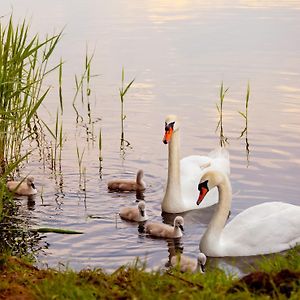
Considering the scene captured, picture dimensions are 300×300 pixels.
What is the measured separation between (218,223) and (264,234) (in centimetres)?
49

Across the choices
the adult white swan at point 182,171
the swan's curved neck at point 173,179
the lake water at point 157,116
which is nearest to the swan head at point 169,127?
the adult white swan at point 182,171

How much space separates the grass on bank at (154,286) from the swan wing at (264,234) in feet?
11.4

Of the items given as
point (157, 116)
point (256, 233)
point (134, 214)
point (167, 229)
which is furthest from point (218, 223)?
point (157, 116)

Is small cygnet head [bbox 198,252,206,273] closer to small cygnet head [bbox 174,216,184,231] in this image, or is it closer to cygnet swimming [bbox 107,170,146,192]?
small cygnet head [bbox 174,216,184,231]

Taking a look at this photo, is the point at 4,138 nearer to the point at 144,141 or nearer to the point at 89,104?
the point at 144,141

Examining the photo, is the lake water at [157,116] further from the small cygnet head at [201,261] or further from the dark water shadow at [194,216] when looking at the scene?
the small cygnet head at [201,261]

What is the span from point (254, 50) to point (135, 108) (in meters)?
6.06

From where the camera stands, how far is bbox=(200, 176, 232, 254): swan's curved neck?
870cm

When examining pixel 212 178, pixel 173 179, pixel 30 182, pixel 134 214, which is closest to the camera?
pixel 212 178

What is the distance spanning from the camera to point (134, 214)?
371 inches

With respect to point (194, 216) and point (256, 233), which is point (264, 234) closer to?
point (256, 233)

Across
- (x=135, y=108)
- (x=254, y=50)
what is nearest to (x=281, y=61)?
(x=254, y=50)

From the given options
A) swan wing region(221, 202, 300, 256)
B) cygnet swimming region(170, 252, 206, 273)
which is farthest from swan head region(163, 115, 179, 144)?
cygnet swimming region(170, 252, 206, 273)

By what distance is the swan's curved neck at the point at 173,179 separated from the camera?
1027 centimetres
